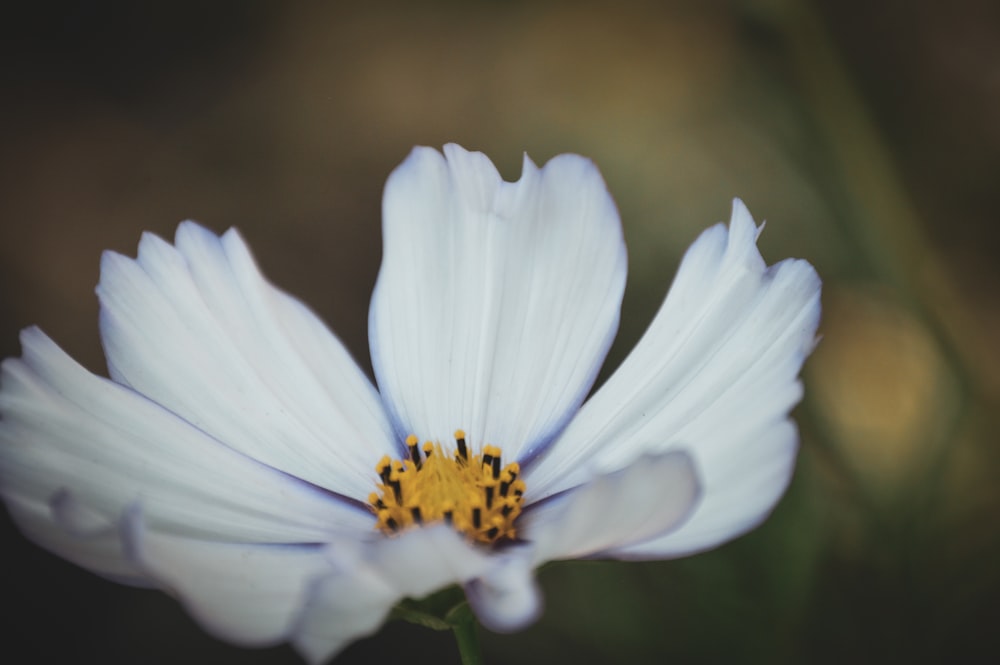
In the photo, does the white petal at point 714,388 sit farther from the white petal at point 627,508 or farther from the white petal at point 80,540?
the white petal at point 80,540

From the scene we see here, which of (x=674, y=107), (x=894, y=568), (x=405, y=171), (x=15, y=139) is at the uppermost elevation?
(x=674, y=107)

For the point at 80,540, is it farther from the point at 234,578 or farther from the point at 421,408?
the point at 421,408

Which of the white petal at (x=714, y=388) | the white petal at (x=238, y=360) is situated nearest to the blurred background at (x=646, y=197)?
the white petal at (x=238, y=360)

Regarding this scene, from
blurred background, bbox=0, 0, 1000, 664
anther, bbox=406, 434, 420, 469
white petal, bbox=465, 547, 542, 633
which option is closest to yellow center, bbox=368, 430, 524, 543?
anther, bbox=406, 434, 420, 469

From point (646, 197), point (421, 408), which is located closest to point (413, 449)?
point (421, 408)

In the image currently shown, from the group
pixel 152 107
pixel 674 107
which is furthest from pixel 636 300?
pixel 152 107

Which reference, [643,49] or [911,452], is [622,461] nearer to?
[911,452]
